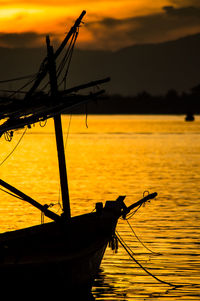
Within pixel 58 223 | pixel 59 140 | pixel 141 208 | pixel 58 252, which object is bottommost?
pixel 141 208

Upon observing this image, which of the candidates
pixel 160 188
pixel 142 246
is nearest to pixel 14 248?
pixel 142 246

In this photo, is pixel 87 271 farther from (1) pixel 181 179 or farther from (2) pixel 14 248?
(1) pixel 181 179

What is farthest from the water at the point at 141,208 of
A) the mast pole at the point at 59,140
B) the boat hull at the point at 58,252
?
the mast pole at the point at 59,140

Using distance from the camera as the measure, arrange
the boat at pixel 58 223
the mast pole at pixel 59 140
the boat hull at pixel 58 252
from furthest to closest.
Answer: the mast pole at pixel 59 140 → the boat at pixel 58 223 → the boat hull at pixel 58 252

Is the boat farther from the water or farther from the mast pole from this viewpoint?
the water

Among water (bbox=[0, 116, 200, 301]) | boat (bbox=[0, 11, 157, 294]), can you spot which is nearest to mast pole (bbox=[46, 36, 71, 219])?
boat (bbox=[0, 11, 157, 294])

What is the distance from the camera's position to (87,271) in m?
21.6

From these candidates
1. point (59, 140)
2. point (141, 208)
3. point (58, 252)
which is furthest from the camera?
point (141, 208)

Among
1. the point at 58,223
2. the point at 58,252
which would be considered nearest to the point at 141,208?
the point at 58,223

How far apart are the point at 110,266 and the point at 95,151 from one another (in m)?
76.0

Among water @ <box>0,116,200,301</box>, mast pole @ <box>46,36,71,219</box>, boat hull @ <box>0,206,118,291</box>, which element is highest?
mast pole @ <box>46,36,71,219</box>

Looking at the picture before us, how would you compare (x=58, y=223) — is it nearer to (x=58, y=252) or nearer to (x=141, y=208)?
(x=58, y=252)

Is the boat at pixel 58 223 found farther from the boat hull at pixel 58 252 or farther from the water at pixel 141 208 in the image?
the water at pixel 141 208

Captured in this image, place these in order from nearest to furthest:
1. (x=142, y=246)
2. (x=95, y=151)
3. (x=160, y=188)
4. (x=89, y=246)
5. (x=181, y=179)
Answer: (x=89, y=246), (x=142, y=246), (x=160, y=188), (x=181, y=179), (x=95, y=151)
